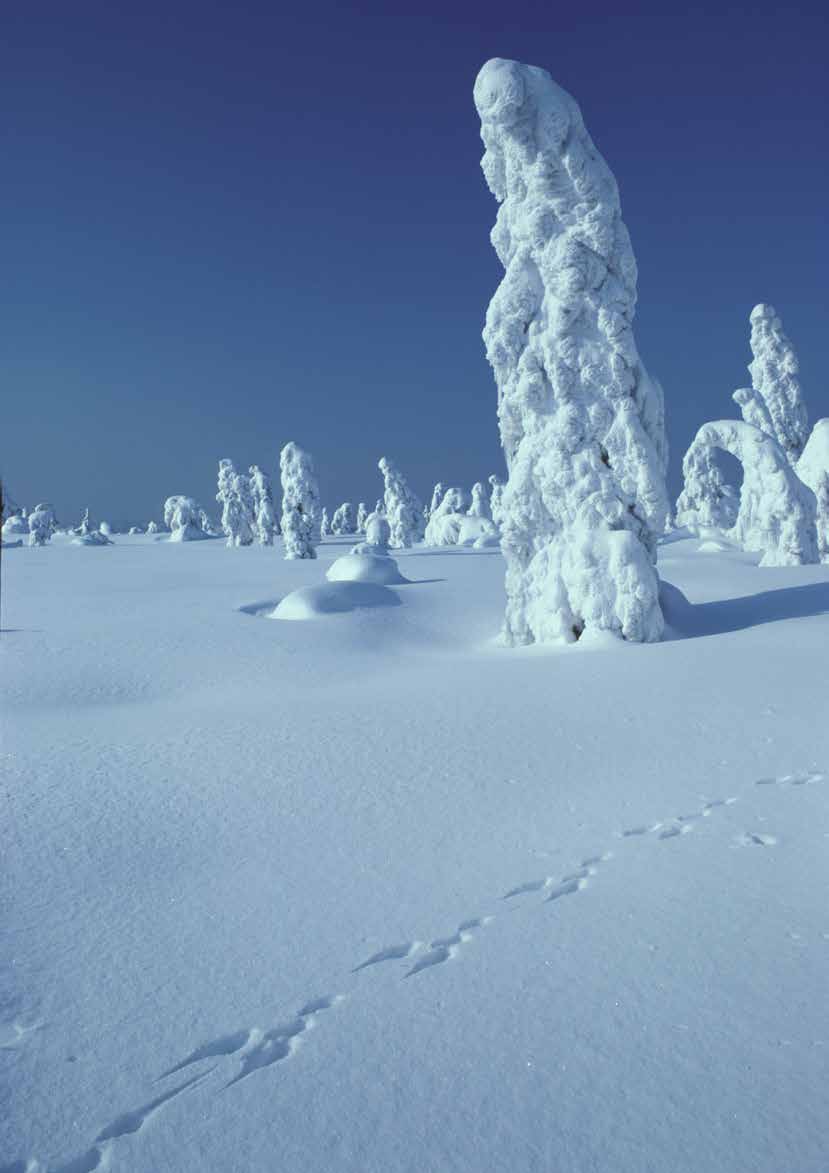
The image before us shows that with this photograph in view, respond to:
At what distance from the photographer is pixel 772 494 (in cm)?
2169

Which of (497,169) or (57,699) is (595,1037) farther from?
(497,169)

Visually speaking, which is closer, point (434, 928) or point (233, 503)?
point (434, 928)

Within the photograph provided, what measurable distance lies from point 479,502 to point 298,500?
→ 108 feet

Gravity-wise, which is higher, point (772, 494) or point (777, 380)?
point (777, 380)

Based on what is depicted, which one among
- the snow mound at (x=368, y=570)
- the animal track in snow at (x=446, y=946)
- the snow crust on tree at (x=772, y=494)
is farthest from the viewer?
the snow mound at (x=368, y=570)

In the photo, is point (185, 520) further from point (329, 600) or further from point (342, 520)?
point (329, 600)

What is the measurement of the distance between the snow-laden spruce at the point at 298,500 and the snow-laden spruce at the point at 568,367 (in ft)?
84.1

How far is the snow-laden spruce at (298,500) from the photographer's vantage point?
37781 millimetres

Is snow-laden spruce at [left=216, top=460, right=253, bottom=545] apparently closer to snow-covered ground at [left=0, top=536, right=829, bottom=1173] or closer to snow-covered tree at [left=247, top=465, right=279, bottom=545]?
snow-covered tree at [left=247, top=465, right=279, bottom=545]

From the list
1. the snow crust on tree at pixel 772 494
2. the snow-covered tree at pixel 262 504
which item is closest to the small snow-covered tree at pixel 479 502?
the snow-covered tree at pixel 262 504

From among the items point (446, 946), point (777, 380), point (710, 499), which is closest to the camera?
point (446, 946)

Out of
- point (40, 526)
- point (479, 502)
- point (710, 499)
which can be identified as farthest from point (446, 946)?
point (479, 502)

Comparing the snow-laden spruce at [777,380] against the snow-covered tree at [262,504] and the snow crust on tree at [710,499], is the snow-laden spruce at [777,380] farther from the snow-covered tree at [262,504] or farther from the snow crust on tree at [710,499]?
the snow-covered tree at [262,504]

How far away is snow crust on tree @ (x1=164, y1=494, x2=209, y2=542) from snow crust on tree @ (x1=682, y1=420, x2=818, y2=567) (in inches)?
2039
